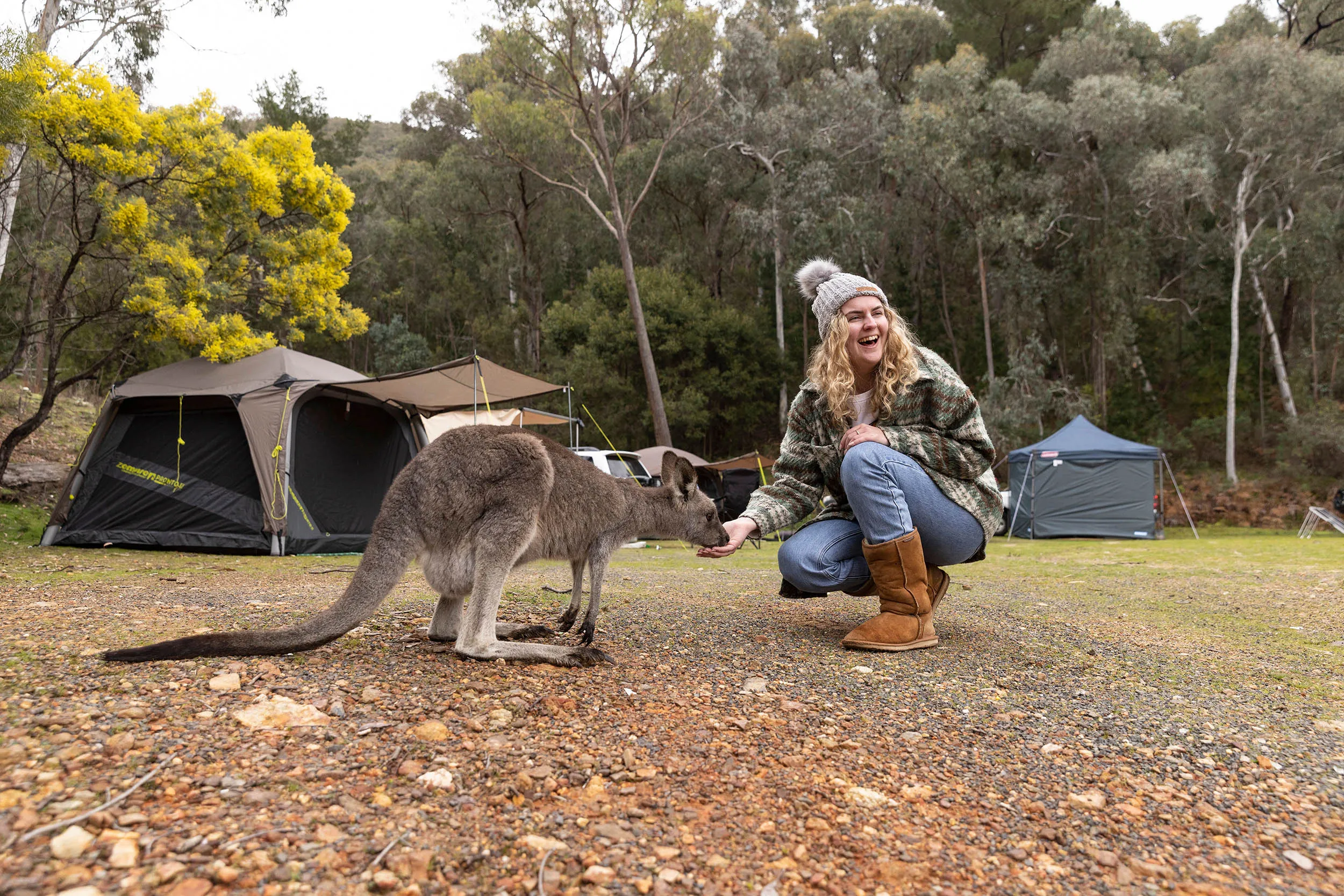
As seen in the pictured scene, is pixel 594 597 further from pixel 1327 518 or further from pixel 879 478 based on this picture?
pixel 1327 518

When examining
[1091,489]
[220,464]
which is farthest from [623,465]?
[1091,489]

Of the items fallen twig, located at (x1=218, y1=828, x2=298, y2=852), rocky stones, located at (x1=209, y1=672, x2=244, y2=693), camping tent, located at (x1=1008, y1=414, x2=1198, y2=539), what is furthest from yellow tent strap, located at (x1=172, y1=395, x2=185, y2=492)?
camping tent, located at (x1=1008, y1=414, x2=1198, y2=539)

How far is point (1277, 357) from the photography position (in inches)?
845

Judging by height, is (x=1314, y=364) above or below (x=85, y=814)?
above

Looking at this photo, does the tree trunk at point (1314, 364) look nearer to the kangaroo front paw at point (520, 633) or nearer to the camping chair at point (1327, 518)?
the camping chair at point (1327, 518)

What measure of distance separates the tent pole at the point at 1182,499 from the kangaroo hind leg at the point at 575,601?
46.4 feet

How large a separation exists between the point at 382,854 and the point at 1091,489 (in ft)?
51.9

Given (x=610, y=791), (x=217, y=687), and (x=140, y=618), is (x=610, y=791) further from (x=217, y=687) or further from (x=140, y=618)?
(x=140, y=618)

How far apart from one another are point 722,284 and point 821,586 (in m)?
27.0

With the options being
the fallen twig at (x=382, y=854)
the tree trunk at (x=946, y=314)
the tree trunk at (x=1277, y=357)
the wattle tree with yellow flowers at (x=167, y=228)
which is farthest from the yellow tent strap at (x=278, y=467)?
the tree trunk at (x=1277, y=357)

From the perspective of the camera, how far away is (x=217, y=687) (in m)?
2.17

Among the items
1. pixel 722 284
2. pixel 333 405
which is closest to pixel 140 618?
pixel 333 405

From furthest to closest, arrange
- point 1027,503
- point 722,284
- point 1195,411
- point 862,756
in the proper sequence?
1. point 722,284
2. point 1195,411
3. point 1027,503
4. point 862,756

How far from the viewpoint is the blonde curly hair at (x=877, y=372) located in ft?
10.5
